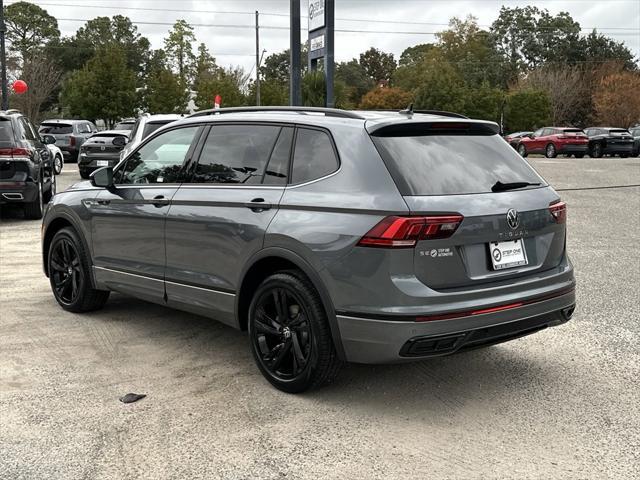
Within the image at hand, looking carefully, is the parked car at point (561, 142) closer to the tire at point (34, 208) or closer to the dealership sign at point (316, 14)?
the dealership sign at point (316, 14)

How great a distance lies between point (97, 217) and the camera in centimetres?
571

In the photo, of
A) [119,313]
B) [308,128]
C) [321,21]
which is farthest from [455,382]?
[321,21]

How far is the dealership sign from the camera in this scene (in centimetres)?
1758

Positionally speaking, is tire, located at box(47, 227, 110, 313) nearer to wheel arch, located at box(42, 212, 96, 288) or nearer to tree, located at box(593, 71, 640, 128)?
wheel arch, located at box(42, 212, 96, 288)

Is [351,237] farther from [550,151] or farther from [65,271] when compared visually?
[550,151]

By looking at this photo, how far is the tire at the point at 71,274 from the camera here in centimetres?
594

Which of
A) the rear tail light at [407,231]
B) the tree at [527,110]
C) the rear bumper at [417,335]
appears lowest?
the rear bumper at [417,335]

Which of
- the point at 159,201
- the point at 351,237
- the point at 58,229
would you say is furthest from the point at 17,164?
the point at 351,237

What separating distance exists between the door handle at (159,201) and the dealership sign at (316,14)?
13465 millimetres

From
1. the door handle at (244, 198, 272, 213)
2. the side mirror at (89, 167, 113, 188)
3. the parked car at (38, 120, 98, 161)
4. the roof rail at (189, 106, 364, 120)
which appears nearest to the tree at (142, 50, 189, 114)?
the parked car at (38, 120, 98, 161)

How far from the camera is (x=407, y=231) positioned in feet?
12.0

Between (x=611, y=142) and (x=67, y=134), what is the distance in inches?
926

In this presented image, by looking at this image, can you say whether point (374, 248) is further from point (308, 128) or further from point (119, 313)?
point (119, 313)

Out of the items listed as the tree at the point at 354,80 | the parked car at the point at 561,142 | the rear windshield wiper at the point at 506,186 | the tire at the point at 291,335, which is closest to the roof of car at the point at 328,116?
the rear windshield wiper at the point at 506,186
